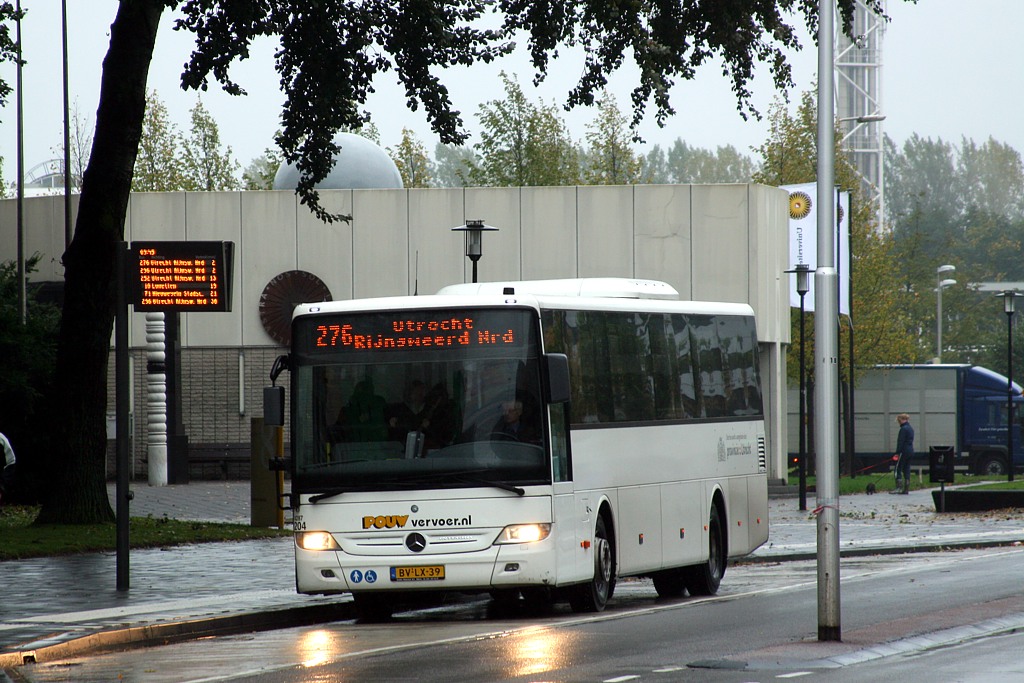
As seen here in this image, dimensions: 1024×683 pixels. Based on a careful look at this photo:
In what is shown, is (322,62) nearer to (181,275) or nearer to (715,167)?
(181,275)

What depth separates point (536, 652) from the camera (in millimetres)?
11852

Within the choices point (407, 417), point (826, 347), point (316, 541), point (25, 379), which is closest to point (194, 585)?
point (316, 541)

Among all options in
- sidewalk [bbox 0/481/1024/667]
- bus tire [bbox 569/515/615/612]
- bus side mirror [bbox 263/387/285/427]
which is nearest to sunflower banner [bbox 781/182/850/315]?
sidewalk [bbox 0/481/1024/667]

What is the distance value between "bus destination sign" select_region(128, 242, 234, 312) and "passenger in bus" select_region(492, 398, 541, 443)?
335 centimetres

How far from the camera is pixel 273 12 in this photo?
24.5m

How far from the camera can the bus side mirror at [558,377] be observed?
1433 cm

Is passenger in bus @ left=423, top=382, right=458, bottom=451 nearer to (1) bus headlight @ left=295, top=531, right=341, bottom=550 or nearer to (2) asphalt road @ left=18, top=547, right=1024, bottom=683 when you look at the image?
(1) bus headlight @ left=295, top=531, right=341, bottom=550

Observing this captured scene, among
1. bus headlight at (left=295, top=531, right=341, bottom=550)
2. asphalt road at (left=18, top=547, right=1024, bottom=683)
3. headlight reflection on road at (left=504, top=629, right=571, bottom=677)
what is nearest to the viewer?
asphalt road at (left=18, top=547, right=1024, bottom=683)

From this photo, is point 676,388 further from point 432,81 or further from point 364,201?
point 364,201

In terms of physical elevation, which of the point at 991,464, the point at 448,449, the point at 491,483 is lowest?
the point at 991,464

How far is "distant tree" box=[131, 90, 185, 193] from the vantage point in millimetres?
59844

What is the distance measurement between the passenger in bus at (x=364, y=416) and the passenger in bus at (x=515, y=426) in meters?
0.98

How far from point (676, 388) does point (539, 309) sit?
2.95 meters

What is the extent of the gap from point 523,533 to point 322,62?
39.9 ft
